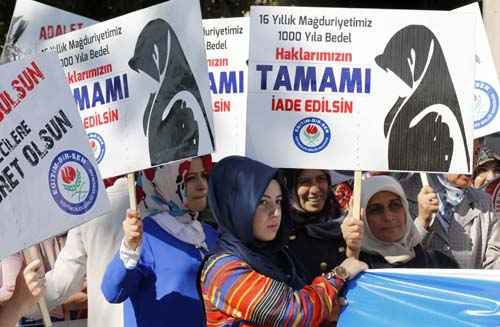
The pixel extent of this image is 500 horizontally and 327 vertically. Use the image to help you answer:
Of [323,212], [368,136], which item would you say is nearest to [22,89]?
[368,136]

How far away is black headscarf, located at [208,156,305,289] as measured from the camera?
4.04 m

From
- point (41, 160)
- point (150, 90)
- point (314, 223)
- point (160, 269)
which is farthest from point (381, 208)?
point (41, 160)

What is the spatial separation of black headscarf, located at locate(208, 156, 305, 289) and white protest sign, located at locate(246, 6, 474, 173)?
550 mm

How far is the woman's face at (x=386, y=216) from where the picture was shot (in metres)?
4.91

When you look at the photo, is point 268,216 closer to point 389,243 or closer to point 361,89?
point 361,89

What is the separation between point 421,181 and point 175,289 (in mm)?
1920

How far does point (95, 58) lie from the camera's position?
509cm

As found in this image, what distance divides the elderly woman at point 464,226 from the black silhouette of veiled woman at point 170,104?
1.35 m

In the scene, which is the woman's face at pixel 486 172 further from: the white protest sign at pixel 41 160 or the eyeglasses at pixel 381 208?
the white protest sign at pixel 41 160

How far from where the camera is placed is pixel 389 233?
4914mm

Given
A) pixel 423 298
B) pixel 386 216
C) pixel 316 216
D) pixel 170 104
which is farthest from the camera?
pixel 316 216

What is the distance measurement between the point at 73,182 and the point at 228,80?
94.0 inches

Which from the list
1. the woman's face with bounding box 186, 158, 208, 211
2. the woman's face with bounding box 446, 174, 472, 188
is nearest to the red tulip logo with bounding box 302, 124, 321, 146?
the woman's face with bounding box 186, 158, 208, 211

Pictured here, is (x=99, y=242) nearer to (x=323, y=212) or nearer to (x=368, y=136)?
(x=323, y=212)
